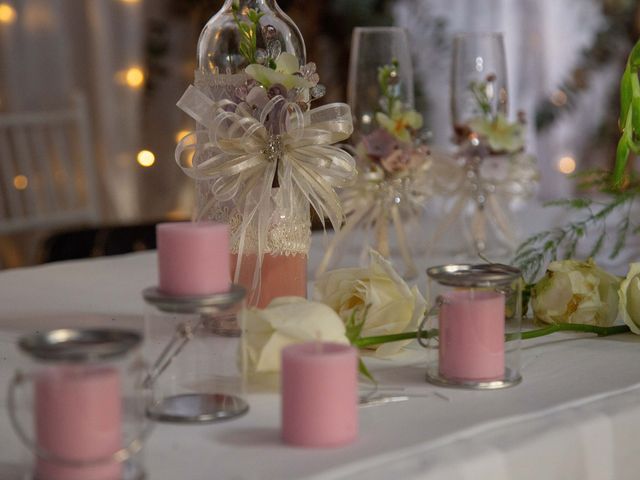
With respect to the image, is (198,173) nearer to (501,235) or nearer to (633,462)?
(633,462)

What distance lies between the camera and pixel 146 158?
4.26 metres

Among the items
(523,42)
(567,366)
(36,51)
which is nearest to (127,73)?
(36,51)

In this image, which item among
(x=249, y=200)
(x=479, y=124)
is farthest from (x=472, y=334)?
(x=479, y=124)

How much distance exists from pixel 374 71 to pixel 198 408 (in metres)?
0.90

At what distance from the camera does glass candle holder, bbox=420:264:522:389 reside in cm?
98

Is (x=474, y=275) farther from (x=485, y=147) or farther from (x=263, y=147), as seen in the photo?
(x=485, y=147)

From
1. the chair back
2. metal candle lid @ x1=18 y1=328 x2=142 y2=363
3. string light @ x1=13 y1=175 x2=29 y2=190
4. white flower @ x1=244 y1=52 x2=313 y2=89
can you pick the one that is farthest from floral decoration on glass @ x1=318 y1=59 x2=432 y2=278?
string light @ x1=13 y1=175 x2=29 y2=190

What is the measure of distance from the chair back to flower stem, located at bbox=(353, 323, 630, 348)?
8.85 feet

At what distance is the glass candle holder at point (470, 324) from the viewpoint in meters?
0.98

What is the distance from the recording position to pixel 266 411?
0.92 meters

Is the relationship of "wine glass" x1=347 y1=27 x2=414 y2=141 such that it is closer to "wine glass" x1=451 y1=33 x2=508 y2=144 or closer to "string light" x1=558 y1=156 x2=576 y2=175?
"wine glass" x1=451 y1=33 x2=508 y2=144

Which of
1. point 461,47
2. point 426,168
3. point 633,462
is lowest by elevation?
point 633,462

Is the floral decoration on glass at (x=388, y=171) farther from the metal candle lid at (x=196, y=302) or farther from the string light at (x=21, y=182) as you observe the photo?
the string light at (x=21, y=182)

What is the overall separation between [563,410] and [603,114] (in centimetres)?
496
